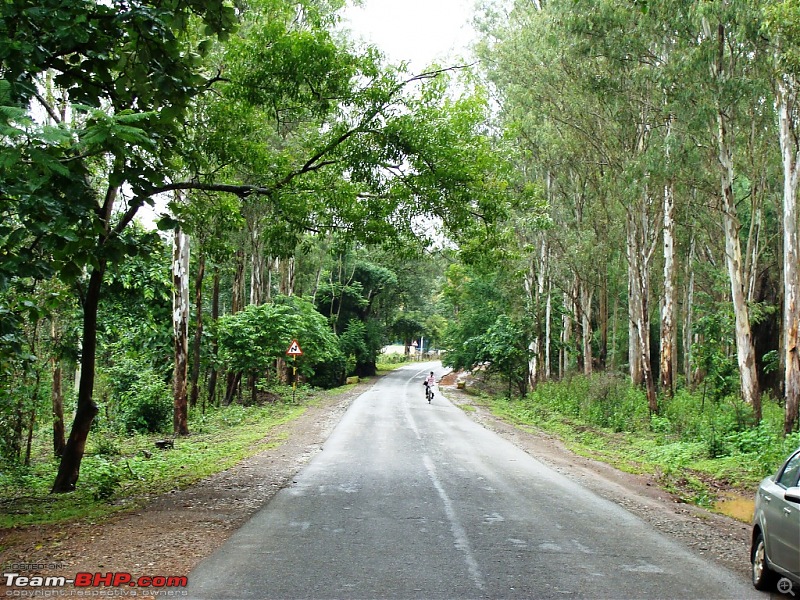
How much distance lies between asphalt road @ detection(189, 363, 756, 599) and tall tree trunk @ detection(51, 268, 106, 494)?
3.40 meters

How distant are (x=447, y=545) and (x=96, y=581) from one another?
3479mm

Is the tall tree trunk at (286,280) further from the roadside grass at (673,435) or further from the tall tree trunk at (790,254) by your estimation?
the tall tree trunk at (790,254)

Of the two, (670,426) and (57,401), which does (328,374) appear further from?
(57,401)

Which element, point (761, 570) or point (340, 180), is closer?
point (761, 570)

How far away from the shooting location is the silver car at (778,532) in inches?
212

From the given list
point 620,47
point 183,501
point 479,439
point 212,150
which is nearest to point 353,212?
point 212,150

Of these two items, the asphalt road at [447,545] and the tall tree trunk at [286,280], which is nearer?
the asphalt road at [447,545]

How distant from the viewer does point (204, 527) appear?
27.0ft

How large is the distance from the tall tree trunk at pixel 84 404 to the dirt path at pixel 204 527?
179 centimetres

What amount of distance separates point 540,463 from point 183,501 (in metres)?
7.97

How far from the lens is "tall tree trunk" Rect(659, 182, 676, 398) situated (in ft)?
75.7

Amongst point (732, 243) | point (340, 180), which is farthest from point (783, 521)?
point (732, 243)

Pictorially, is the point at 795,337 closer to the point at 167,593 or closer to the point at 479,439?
the point at 479,439

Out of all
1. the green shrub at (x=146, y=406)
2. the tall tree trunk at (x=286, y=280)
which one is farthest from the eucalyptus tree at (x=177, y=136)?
the tall tree trunk at (x=286, y=280)
